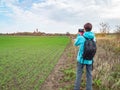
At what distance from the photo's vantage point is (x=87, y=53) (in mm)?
6773

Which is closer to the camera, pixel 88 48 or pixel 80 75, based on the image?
pixel 88 48

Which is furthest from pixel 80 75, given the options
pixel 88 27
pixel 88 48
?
pixel 88 27

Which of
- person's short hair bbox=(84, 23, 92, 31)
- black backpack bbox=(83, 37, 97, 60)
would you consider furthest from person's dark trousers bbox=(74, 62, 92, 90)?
person's short hair bbox=(84, 23, 92, 31)

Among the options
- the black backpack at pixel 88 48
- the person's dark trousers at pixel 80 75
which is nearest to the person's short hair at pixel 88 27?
the black backpack at pixel 88 48

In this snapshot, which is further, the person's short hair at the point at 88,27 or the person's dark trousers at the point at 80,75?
the person's dark trousers at the point at 80,75

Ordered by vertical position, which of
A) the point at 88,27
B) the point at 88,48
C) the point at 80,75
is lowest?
the point at 80,75

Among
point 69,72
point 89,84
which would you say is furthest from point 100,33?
point 89,84

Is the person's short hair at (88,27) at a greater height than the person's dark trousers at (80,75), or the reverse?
the person's short hair at (88,27)

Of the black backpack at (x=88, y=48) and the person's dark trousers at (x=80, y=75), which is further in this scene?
the person's dark trousers at (x=80, y=75)

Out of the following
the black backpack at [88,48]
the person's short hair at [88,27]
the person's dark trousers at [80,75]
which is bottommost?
the person's dark trousers at [80,75]

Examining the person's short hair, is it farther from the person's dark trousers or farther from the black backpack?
the person's dark trousers

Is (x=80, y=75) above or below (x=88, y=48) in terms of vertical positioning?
below

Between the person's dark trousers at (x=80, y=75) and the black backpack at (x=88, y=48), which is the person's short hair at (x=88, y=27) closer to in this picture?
the black backpack at (x=88, y=48)

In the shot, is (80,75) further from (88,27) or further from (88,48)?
(88,27)
